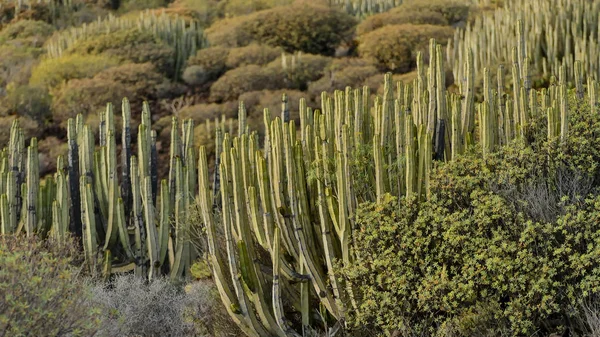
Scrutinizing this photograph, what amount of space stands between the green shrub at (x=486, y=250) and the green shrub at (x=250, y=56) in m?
17.4

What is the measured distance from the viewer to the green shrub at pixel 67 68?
23766mm

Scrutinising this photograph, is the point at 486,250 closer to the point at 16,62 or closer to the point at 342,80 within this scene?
the point at 342,80

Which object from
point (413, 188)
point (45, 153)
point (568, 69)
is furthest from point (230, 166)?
point (45, 153)

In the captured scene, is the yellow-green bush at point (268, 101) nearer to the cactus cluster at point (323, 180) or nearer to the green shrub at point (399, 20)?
the green shrub at point (399, 20)

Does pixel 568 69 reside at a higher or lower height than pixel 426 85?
lower

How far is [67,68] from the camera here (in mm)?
24188

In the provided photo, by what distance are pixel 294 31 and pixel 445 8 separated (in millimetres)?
4680

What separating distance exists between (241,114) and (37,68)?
50.1 feet

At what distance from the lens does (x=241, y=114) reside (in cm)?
1077

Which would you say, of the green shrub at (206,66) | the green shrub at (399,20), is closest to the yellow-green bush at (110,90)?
the green shrub at (206,66)

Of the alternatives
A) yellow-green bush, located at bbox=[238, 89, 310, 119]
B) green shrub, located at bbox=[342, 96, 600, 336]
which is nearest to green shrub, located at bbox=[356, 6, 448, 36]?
yellow-green bush, located at bbox=[238, 89, 310, 119]

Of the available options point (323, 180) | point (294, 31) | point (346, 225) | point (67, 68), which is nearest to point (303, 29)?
point (294, 31)

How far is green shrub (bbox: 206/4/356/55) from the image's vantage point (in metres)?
26.7

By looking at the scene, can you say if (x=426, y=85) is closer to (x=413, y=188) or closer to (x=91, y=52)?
(x=413, y=188)
